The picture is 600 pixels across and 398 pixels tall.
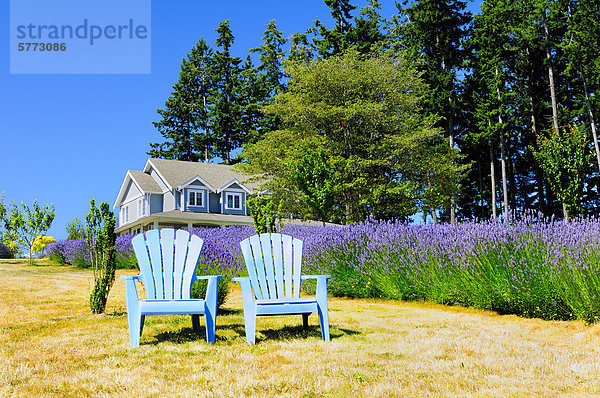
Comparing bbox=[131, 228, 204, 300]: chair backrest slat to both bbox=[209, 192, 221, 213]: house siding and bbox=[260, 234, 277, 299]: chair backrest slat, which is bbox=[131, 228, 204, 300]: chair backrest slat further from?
bbox=[209, 192, 221, 213]: house siding

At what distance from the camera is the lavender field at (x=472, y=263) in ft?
19.0

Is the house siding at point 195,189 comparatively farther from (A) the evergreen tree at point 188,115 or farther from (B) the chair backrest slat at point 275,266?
(B) the chair backrest slat at point 275,266

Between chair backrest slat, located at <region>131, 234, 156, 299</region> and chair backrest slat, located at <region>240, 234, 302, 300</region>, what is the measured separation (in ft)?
3.13

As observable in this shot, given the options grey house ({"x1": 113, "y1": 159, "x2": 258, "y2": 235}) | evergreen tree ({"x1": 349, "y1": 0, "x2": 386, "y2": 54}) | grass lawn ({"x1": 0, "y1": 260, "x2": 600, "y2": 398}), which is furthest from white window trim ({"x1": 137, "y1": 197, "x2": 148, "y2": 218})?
grass lawn ({"x1": 0, "y1": 260, "x2": 600, "y2": 398})

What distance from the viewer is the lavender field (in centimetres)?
578

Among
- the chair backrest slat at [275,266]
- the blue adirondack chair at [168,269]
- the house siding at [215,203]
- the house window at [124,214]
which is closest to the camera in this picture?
the blue adirondack chair at [168,269]

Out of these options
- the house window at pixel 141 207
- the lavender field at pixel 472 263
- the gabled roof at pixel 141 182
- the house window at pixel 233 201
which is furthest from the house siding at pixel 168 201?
the lavender field at pixel 472 263

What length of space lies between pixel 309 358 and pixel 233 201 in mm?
27212

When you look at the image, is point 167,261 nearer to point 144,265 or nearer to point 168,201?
point 144,265

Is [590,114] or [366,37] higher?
[366,37]

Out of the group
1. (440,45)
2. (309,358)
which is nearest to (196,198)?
(440,45)

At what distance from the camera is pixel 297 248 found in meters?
5.29

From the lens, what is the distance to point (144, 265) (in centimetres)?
490

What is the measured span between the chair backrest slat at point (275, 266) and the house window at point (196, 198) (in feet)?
80.6
